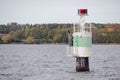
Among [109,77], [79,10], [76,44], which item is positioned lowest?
[109,77]

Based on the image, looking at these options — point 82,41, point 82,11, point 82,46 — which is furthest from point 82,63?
point 82,11

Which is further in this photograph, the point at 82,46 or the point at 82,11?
the point at 82,11

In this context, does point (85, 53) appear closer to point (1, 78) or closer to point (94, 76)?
point (94, 76)

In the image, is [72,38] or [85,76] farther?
[72,38]

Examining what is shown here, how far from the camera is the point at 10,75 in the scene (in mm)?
61969

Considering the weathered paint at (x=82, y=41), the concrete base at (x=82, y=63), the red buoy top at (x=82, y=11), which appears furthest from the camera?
the red buoy top at (x=82, y=11)

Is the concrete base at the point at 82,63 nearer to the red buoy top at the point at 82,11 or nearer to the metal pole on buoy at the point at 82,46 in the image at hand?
the metal pole on buoy at the point at 82,46

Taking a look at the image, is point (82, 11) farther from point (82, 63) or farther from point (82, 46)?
point (82, 63)

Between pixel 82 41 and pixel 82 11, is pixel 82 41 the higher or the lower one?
the lower one

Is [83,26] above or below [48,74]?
above

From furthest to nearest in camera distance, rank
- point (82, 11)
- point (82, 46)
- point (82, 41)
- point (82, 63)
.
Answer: point (82, 11), point (82, 63), point (82, 46), point (82, 41)

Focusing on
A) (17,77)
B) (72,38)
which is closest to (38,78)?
(17,77)

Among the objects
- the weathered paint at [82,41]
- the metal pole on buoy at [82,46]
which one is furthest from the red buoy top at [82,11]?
the weathered paint at [82,41]

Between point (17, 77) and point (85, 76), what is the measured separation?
7881 mm
